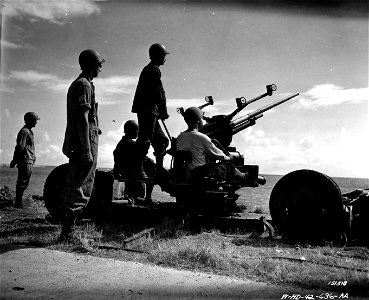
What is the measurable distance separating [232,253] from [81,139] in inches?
85.7

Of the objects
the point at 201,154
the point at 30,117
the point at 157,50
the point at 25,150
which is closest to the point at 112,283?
the point at 201,154

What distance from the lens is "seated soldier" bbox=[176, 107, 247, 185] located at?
18.2 feet

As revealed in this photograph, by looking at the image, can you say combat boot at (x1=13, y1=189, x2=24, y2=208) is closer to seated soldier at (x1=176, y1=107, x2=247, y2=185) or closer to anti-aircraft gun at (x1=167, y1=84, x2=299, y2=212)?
anti-aircraft gun at (x1=167, y1=84, x2=299, y2=212)

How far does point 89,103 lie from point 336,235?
358 cm

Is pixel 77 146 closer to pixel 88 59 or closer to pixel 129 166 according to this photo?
pixel 88 59

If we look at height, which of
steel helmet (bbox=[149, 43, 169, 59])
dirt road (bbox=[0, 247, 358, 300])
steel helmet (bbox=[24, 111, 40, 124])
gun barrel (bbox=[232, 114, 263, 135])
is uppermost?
steel helmet (bbox=[149, 43, 169, 59])

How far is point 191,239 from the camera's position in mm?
4867

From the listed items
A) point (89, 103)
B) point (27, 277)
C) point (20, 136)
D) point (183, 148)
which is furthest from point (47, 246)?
point (20, 136)

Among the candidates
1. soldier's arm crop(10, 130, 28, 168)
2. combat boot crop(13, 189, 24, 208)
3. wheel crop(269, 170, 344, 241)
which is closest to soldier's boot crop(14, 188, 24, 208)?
combat boot crop(13, 189, 24, 208)

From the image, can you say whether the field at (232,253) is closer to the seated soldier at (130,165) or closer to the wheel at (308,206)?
the wheel at (308,206)

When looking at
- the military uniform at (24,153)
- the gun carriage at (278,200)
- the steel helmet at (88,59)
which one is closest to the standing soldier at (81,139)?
the steel helmet at (88,59)

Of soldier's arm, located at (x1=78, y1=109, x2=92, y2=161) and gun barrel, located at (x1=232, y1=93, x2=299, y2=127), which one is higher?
gun barrel, located at (x1=232, y1=93, x2=299, y2=127)

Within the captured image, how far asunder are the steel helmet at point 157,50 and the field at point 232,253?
3004 mm

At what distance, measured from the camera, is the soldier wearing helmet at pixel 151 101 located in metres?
6.16
